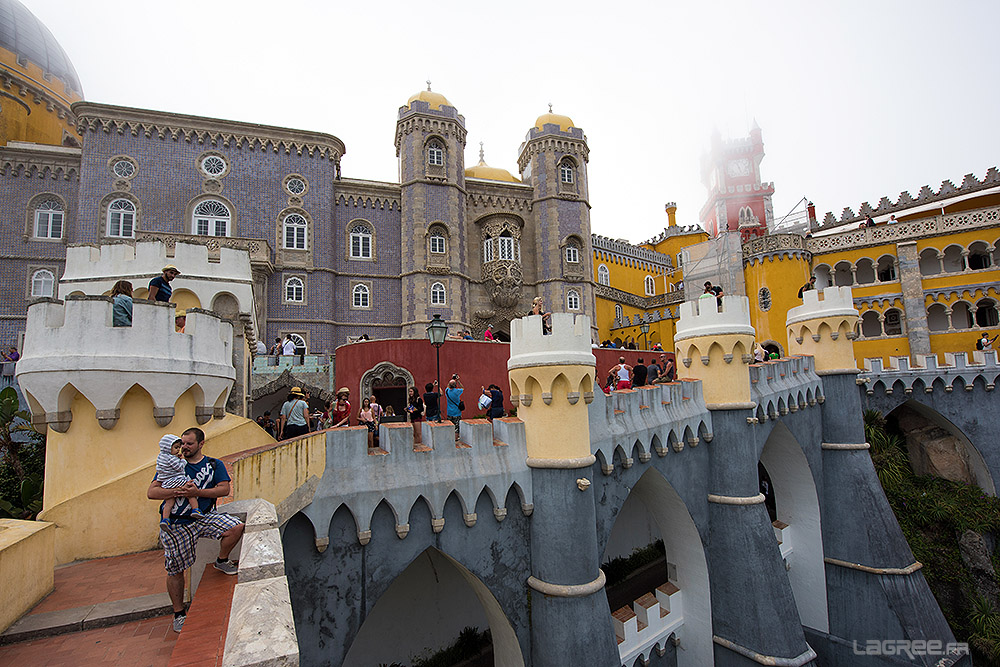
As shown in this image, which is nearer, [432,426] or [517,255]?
[432,426]

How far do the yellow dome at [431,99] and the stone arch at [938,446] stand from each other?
91.9ft

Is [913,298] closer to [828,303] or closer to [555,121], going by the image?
[828,303]

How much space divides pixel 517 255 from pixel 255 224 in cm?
1426

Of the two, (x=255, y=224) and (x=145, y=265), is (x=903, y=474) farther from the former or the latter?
(x=255, y=224)

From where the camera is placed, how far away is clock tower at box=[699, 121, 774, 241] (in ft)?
198

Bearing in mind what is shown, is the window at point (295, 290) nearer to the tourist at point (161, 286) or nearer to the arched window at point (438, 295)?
the arched window at point (438, 295)

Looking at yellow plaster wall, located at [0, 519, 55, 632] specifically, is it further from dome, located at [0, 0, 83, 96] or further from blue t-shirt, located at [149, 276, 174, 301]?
dome, located at [0, 0, 83, 96]

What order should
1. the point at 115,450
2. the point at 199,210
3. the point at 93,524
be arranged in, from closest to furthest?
the point at 93,524 < the point at 115,450 < the point at 199,210

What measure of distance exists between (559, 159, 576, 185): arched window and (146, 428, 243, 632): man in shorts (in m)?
27.8

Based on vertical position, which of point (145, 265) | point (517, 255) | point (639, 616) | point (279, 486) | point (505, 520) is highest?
point (517, 255)

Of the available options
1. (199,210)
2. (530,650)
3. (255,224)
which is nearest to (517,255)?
(255,224)

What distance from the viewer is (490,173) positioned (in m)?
30.9

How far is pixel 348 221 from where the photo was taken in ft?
85.0

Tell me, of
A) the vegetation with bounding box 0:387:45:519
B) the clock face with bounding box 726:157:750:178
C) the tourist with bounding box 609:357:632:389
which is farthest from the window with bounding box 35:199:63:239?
the clock face with bounding box 726:157:750:178
